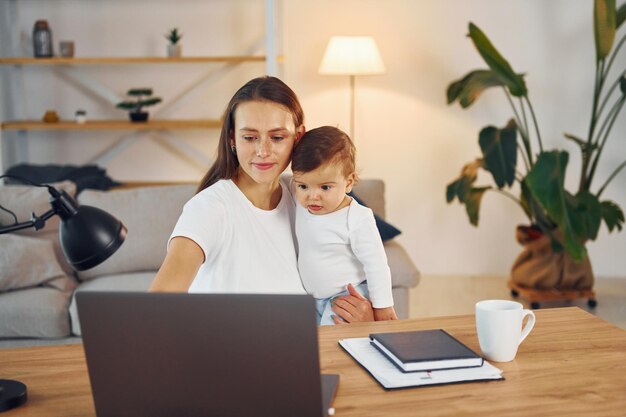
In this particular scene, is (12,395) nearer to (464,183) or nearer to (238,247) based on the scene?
(238,247)

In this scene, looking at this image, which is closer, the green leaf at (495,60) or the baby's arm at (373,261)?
the baby's arm at (373,261)

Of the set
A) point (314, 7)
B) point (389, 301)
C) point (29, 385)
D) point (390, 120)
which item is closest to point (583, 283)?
point (390, 120)

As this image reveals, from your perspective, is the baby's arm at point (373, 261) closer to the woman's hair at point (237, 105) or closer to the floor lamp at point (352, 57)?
the woman's hair at point (237, 105)

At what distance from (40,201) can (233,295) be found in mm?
2680

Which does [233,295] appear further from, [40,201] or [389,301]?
[40,201]

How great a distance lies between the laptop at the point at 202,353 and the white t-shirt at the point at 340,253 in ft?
2.71

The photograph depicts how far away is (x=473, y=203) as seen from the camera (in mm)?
4426

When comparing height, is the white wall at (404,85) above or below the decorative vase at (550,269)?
above

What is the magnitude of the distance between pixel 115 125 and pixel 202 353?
Answer: 12.8 ft

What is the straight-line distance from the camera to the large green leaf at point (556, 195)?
152 inches

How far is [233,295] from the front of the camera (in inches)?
45.6

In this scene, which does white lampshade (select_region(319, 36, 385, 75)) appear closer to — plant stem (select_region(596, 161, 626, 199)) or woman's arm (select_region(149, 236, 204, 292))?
plant stem (select_region(596, 161, 626, 199))

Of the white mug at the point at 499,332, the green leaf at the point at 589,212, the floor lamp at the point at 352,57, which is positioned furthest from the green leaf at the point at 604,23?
the white mug at the point at 499,332

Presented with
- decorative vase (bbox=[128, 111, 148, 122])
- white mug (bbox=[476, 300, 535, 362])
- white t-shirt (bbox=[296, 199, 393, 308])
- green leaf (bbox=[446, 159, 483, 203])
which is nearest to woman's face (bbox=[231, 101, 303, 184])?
white t-shirt (bbox=[296, 199, 393, 308])
